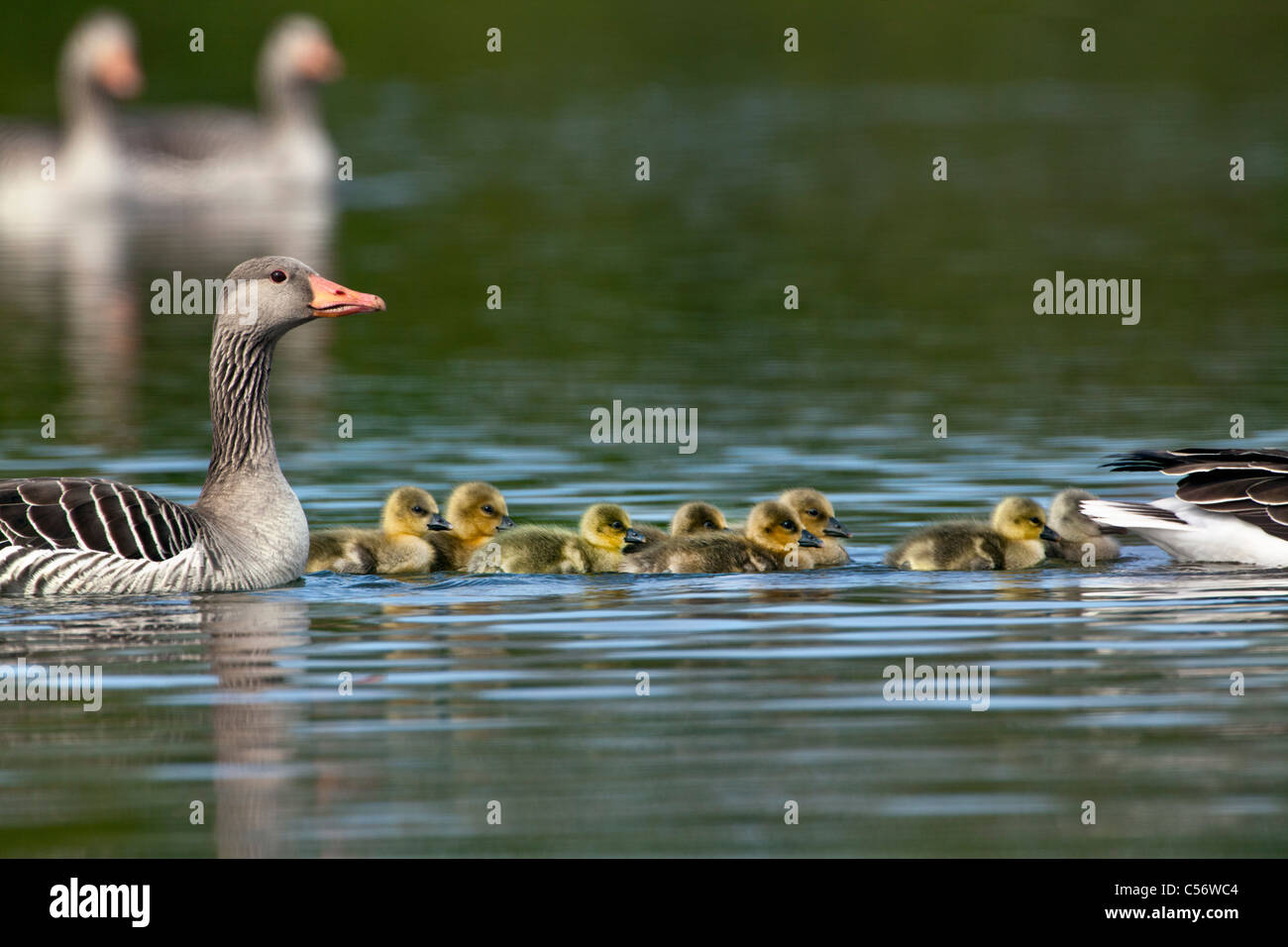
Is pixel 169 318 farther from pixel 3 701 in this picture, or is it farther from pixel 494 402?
pixel 3 701

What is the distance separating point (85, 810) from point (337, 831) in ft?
3.40

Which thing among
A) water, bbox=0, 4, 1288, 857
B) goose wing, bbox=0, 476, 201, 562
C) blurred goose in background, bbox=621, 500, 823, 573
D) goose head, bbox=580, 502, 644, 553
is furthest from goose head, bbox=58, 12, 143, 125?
goose wing, bbox=0, 476, 201, 562

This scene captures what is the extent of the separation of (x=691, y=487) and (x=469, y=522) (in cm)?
268

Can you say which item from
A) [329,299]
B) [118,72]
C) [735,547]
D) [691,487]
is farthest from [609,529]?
[118,72]

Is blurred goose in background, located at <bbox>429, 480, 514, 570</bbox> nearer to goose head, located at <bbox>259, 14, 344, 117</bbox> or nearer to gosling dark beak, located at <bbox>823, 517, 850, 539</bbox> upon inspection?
gosling dark beak, located at <bbox>823, 517, 850, 539</bbox>

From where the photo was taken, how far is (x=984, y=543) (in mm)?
13508

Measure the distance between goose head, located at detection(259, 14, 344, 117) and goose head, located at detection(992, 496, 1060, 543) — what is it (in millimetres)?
29626

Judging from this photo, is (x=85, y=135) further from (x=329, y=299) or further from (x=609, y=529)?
(x=609, y=529)

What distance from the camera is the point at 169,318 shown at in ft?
93.2

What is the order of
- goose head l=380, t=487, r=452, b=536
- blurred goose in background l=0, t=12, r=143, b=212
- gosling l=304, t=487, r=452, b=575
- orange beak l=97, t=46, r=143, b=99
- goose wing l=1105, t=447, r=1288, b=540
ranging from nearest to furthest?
1. goose wing l=1105, t=447, r=1288, b=540
2. gosling l=304, t=487, r=452, b=575
3. goose head l=380, t=487, r=452, b=536
4. blurred goose in background l=0, t=12, r=143, b=212
5. orange beak l=97, t=46, r=143, b=99

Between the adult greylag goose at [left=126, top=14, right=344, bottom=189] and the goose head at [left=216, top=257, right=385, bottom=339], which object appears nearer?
the goose head at [left=216, top=257, right=385, bottom=339]

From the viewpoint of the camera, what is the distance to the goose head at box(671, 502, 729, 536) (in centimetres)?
1396
